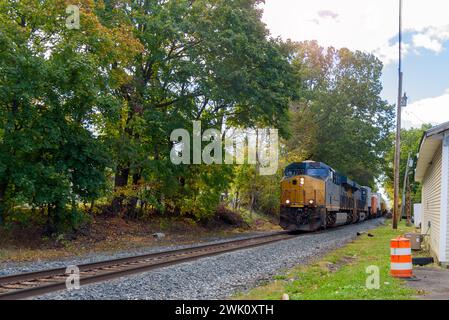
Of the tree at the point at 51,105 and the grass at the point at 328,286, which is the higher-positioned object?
the tree at the point at 51,105

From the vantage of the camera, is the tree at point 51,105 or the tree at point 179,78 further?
the tree at point 179,78

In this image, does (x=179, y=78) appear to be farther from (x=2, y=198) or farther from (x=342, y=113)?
(x=342, y=113)

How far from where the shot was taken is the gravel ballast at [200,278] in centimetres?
905

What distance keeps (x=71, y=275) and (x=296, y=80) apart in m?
18.2

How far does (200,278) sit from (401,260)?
179 inches

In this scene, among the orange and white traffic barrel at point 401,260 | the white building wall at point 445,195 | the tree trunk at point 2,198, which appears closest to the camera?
the orange and white traffic barrel at point 401,260

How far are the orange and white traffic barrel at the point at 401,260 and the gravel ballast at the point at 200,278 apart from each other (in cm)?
284

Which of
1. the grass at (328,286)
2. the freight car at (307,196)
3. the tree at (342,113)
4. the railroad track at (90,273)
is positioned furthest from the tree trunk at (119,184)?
the tree at (342,113)

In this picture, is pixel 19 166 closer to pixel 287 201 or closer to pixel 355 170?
pixel 287 201

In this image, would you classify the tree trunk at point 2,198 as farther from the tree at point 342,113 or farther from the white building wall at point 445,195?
the tree at point 342,113

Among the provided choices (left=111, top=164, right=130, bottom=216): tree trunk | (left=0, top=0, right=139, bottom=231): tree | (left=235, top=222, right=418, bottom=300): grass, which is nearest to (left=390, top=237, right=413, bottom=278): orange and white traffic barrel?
(left=235, top=222, right=418, bottom=300): grass

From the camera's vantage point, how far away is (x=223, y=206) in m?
33.0

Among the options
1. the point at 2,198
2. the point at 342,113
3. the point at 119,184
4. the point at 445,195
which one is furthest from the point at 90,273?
the point at 342,113
